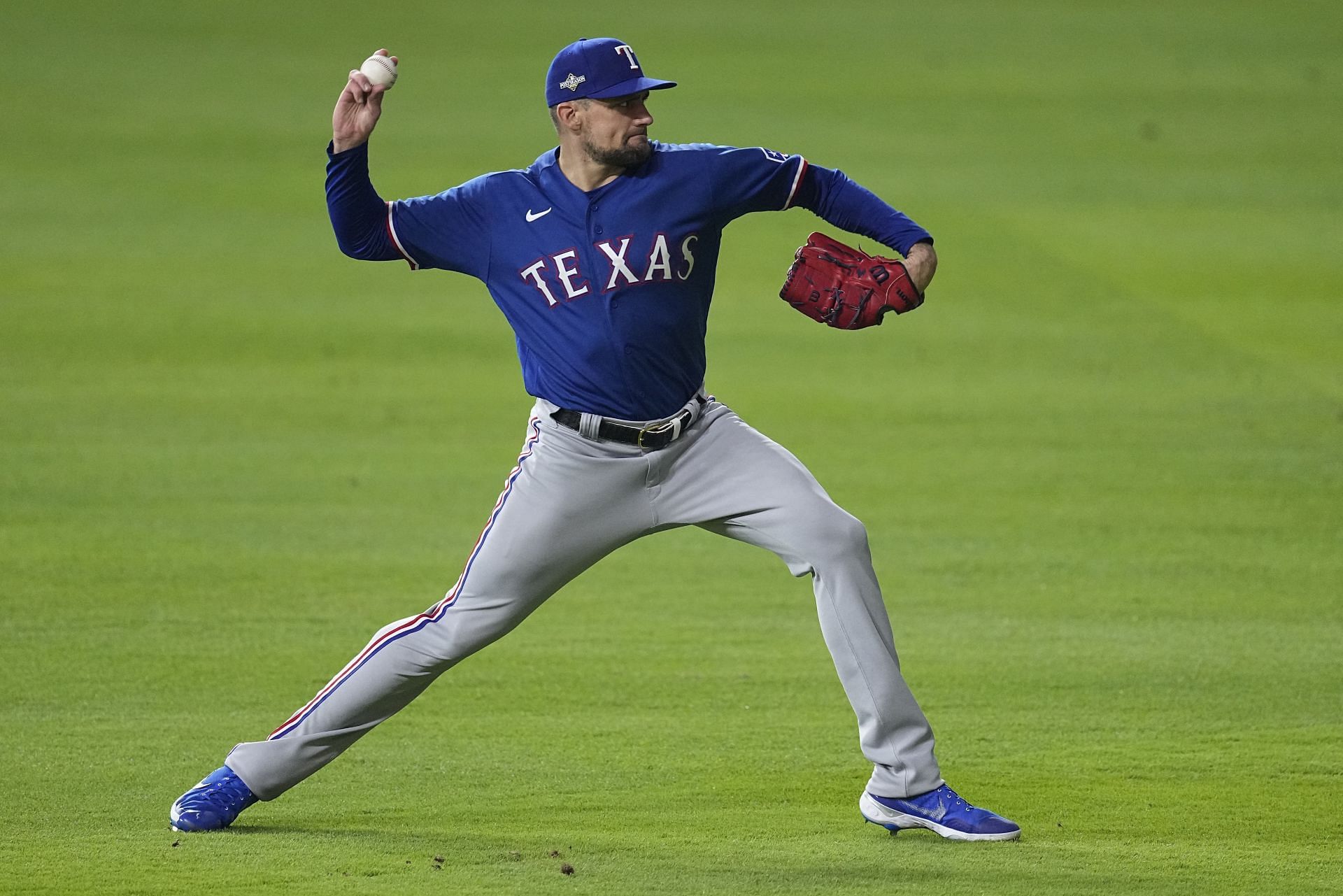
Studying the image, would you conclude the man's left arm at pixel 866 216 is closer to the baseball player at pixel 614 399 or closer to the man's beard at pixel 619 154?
the baseball player at pixel 614 399

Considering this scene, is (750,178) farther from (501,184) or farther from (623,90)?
(501,184)

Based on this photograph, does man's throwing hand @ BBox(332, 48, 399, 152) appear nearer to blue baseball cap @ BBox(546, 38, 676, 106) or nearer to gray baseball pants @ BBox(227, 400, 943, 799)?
blue baseball cap @ BBox(546, 38, 676, 106)

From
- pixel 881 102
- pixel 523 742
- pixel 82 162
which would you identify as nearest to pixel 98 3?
pixel 82 162

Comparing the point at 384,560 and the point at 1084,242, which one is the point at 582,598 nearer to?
the point at 384,560

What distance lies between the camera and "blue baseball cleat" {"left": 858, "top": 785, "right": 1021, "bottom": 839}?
5246 millimetres

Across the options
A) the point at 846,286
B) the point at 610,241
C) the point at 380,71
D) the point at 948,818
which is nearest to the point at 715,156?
the point at 610,241

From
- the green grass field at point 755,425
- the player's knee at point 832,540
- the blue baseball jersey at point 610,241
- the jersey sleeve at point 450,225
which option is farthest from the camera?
the green grass field at point 755,425

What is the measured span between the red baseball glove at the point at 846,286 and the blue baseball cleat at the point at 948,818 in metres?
1.36

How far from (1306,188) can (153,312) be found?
35.4ft

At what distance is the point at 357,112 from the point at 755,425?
6.72 metres

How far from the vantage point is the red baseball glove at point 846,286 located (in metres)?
5.32

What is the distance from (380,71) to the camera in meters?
5.21

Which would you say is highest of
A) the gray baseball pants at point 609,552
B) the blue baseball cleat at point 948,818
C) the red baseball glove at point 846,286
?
the red baseball glove at point 846,286

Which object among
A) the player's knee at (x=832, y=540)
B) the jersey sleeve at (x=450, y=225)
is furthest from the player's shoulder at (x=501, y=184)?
the player's knee at (x=832, y=540)
